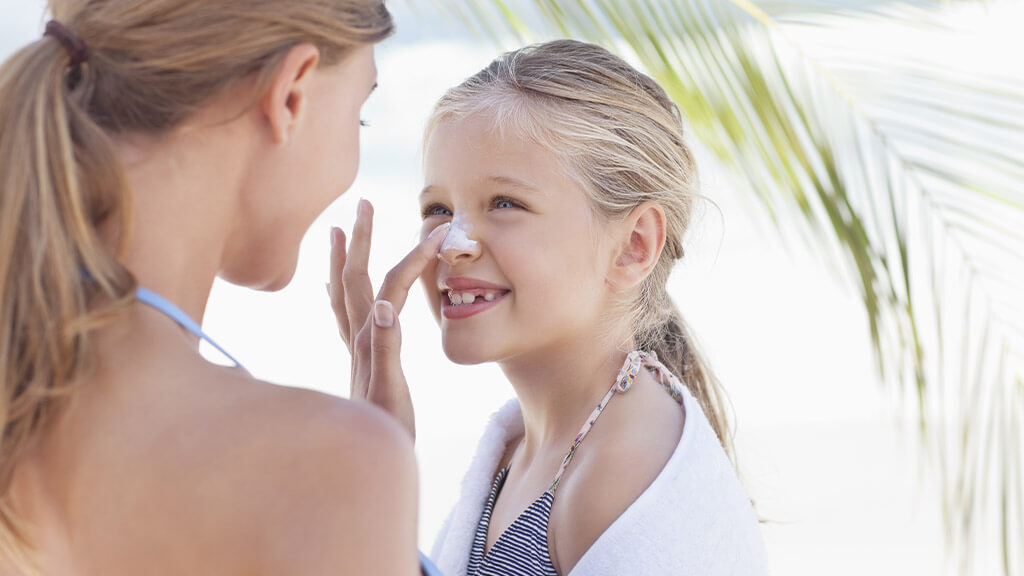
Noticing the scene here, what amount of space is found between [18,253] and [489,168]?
105 centimetres

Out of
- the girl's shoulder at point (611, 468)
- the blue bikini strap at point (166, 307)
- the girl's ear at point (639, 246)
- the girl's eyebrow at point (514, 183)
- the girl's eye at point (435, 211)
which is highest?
the blue bikini strap at point (166, 307)

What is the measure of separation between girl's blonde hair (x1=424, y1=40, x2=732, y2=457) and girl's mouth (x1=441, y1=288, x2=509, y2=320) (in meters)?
0.28

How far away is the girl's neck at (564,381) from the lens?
1973mm

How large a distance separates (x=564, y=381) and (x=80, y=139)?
1.13 metres

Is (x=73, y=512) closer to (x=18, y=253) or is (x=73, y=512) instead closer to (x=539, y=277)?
(x=18, y=253)

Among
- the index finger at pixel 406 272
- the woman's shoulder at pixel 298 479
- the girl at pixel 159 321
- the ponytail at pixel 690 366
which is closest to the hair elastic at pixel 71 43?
the girl at pixel 159 321

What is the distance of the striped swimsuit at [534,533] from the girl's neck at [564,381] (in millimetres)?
46

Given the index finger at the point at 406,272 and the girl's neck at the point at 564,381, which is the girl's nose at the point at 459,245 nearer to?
the index finger at the point at 406,272

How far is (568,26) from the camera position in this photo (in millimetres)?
2146

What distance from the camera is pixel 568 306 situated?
1.99m

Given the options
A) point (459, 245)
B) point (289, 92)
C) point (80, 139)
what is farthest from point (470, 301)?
point (80, 139)

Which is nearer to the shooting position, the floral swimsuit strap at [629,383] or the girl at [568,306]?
the girl at [568,306]

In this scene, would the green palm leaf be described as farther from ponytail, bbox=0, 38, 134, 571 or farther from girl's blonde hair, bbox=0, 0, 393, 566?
ponytail, bbox=0, 38, 134, 571

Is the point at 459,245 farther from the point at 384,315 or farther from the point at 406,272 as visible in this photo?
the point at 384,315
